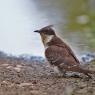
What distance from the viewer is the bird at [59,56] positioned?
8.75 metres

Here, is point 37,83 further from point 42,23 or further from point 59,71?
point 42,23

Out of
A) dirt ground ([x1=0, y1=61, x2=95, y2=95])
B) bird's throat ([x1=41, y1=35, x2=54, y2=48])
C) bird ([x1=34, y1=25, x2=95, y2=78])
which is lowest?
dirt ground ([x1=0, y1=61, x2=95, y2=95])

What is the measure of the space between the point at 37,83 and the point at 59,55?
695 millimetres

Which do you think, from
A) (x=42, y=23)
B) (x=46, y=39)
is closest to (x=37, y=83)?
(x=46, y=39)

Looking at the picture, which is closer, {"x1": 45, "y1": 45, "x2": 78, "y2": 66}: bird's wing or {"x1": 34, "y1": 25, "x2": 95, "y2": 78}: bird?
{"x1": 34, "y1": 25, "x2": 95, "y2": 78}: bird

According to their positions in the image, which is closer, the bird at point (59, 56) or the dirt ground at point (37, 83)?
the dirt ground at point (37, 83)

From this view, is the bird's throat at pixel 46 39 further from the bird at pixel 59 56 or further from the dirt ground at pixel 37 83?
the dirt ground at pixel 37 83

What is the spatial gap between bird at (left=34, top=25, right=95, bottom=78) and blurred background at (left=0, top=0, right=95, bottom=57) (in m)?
2.43

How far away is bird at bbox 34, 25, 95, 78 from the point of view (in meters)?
8.75

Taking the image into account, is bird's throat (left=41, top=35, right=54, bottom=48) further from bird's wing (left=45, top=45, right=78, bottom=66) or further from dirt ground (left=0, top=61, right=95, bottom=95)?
dirt ground (left=0, top=61, right=95, bottom=95)

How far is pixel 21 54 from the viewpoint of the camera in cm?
1155

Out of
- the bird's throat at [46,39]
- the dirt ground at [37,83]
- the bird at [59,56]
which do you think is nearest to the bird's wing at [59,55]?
the bird at [59,56]

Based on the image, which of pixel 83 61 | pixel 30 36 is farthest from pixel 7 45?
pixel 83 61

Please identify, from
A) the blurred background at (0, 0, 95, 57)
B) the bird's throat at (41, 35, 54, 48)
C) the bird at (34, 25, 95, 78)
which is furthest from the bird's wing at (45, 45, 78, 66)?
the blurred background at (0, 0, 95, 57)
